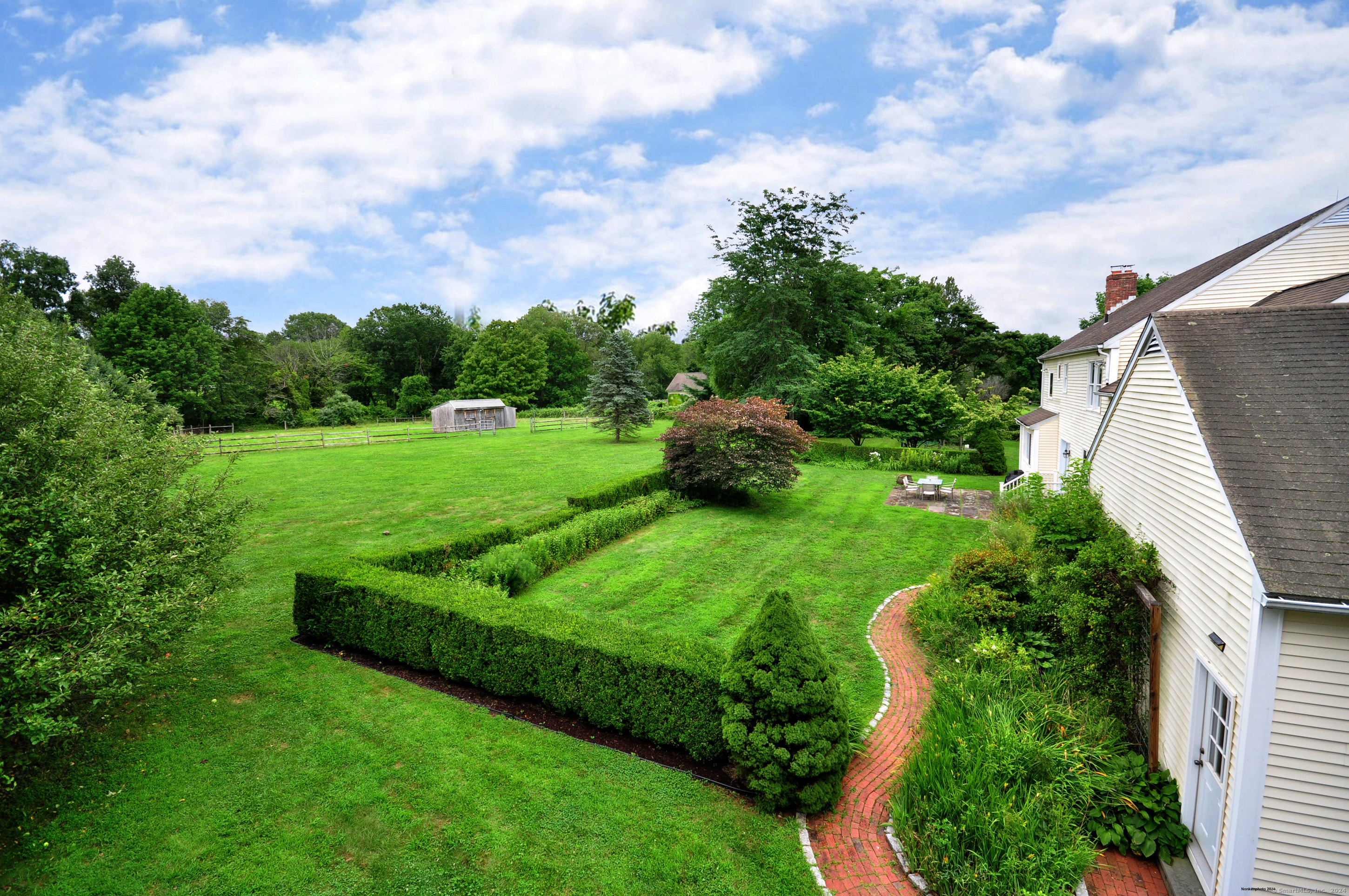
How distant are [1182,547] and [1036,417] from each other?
742 inches

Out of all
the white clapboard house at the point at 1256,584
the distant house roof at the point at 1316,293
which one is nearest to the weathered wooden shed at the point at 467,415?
the distant house roof at the point at 1316,293

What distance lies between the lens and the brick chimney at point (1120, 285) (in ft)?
69.3

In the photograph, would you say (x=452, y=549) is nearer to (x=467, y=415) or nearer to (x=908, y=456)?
(x=908, y=456)

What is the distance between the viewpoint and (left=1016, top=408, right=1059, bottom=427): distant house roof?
70.5ft

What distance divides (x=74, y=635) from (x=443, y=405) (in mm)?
41068

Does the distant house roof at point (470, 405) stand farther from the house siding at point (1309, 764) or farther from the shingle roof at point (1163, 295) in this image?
the house siding at point (1309, 764)

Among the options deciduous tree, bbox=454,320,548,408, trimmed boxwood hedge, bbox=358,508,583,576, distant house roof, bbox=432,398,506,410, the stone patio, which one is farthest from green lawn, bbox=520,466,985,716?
deciduous tree, bbox=454,320,548,408

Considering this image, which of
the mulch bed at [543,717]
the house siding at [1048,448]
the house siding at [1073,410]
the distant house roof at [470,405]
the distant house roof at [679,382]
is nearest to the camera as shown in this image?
the mulch bed at [543,717]

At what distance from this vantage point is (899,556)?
1419 centimetres

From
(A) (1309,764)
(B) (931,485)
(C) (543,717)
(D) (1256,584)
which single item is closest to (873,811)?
(A) (1309,764)

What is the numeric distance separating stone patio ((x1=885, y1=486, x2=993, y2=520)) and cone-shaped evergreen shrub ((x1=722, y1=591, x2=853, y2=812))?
13.6 meters

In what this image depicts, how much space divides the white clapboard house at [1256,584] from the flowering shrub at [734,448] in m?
12.1

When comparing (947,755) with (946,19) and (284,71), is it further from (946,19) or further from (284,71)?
(284,71)

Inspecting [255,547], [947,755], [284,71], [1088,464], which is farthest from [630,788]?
[284,71]
